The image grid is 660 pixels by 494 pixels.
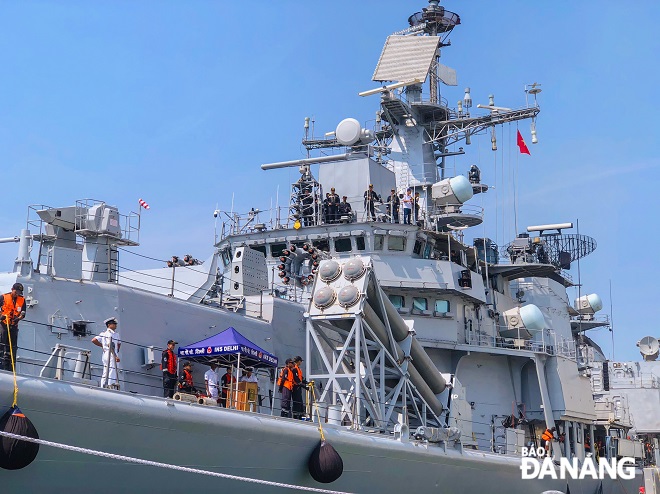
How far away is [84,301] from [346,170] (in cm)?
1195

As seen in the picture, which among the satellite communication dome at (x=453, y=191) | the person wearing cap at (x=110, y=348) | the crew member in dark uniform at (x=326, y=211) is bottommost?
the person wearing cap at (x=110, y=348)

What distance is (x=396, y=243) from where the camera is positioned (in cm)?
2317

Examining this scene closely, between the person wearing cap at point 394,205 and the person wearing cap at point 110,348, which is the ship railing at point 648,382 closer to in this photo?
the person wearing cap at point 394,205

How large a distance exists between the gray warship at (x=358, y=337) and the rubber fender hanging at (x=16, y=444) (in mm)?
242

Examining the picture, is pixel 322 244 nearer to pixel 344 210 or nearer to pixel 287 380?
pixel 344 210

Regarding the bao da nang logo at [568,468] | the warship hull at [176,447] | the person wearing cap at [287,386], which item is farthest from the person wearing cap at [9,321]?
the bao da nang logo at [568,468]

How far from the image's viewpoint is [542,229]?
34.3 m

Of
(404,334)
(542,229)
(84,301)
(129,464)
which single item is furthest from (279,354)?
(542,229)

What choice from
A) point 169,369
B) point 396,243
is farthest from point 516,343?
Result: point 169,369

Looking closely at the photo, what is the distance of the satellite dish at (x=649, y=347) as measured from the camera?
115ft

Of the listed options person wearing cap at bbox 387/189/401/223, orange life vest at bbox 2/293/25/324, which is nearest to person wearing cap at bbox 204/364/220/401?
orange life vest at bbox 2/293/25/324

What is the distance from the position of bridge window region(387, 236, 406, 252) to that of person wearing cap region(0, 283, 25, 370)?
12.8 meters

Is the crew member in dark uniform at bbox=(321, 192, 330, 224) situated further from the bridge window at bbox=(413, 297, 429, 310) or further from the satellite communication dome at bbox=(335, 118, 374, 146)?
the satellite communication dome at bbox=(335, 118, 374, 146)

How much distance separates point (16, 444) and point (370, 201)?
14678mm
